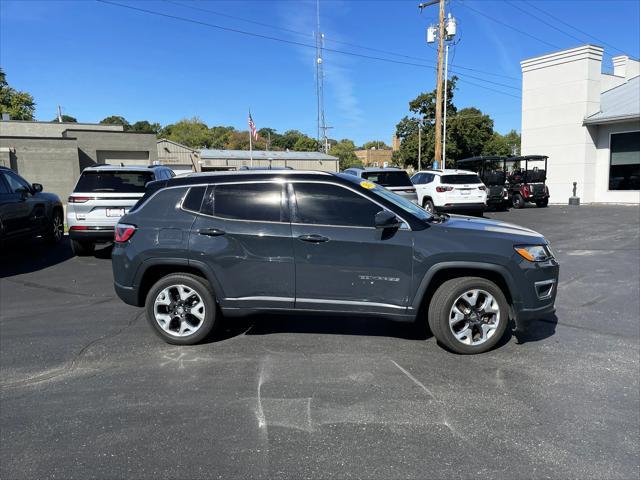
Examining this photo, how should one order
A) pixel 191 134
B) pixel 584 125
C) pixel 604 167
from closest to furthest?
pixel 584 125
pixel 604 167
pixel 191 134

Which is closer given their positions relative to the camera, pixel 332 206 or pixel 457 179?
pixel 332 206

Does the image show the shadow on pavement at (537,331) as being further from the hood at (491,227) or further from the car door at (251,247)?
the car door at (251,247)

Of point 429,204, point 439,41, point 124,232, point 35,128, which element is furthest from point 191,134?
point 124,232

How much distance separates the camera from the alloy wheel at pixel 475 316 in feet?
15.0

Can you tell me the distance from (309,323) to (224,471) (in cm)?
283

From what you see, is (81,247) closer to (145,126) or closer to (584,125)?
(584,125)

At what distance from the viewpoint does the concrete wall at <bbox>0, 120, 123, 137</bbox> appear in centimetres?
3883

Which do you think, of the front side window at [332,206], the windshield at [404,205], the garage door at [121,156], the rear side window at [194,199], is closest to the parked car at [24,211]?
the rear side window at [194,199]

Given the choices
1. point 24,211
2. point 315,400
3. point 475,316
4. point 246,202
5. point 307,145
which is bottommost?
point 315,400

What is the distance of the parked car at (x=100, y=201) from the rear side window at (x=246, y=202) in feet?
15.8

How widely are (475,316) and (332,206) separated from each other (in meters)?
1.77

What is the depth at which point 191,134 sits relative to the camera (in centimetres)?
10738

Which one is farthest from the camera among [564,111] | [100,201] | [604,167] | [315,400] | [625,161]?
[564,111]

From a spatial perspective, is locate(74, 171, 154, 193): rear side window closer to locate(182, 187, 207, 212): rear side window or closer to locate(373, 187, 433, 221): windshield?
locate(182, 187, 207, 212): rear side window
